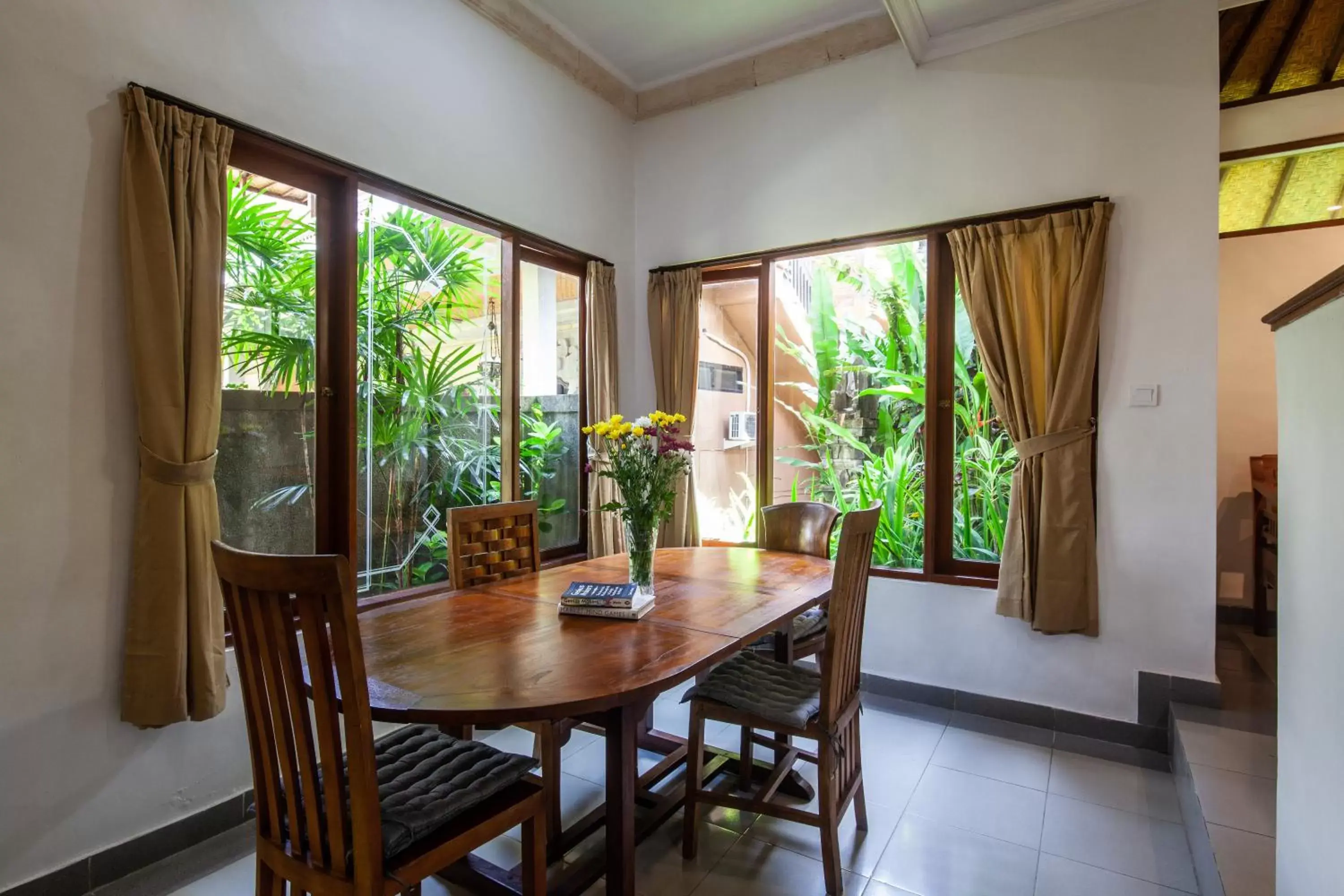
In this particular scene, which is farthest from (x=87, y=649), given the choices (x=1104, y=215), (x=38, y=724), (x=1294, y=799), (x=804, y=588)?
(x=1104, y=215)

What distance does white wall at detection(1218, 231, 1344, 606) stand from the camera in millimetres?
4070

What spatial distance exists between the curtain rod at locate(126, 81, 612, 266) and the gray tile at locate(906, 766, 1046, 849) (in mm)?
3024

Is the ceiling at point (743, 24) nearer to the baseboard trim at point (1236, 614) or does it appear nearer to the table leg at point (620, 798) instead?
the table leg at point (620, 798)

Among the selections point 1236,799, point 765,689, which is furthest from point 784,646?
point 1236,799

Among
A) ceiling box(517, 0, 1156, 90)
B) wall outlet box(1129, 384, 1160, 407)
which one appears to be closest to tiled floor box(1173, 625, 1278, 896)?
wall outlet box(1129, 384, 1160, 407)

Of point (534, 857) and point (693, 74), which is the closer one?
point (534, 857)

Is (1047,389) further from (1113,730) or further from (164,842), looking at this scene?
(164,842)

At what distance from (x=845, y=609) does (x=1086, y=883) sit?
43.0 inches

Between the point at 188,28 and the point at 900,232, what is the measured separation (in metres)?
2.94

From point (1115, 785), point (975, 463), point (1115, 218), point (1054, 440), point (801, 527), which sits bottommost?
point (1115, 785)

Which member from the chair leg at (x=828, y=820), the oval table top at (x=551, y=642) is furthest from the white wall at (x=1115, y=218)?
the chair leg at (x=828, y=820)

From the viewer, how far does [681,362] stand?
395 cm

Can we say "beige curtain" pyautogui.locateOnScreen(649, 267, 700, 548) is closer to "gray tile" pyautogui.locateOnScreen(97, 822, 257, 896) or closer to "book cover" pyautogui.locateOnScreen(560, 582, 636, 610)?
"book cover" pyautogui.locateOnScreen(560, 582, 636, 610)

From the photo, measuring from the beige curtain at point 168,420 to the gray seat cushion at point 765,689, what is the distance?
1505 millimetres
